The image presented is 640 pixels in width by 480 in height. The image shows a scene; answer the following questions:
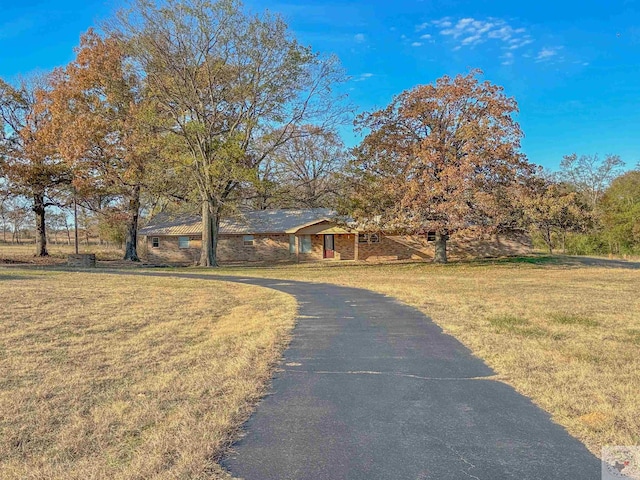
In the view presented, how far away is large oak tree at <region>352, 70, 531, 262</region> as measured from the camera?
24.7 meters

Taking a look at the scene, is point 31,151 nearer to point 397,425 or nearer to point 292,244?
point 292,244

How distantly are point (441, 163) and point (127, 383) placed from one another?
22.5 meters

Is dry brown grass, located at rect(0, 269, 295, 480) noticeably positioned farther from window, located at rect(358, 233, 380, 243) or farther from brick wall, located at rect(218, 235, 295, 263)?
brick wall, located at rect(218, 235, 295, 263)

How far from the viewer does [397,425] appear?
4.11m

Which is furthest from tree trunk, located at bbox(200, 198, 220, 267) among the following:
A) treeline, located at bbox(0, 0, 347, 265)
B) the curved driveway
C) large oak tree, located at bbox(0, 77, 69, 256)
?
the curved driveway

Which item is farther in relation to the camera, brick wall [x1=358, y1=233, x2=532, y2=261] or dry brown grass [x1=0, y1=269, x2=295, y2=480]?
brick wall [x1=358, y1=233, x2=532, y2=261]

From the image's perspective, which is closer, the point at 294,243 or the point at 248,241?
the point at 294,243

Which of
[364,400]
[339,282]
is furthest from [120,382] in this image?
[339,282]

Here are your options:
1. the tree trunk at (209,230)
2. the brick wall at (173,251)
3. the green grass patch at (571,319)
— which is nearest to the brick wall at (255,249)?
the brick wall at (173,251)

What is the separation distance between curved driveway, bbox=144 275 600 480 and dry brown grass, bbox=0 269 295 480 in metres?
0.36

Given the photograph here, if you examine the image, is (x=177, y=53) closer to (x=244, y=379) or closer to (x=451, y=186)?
(x=451, y=186)

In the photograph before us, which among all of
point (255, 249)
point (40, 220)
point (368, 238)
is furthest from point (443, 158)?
point (40, 220)

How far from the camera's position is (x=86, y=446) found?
368cm

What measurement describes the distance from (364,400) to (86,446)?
250 cm
